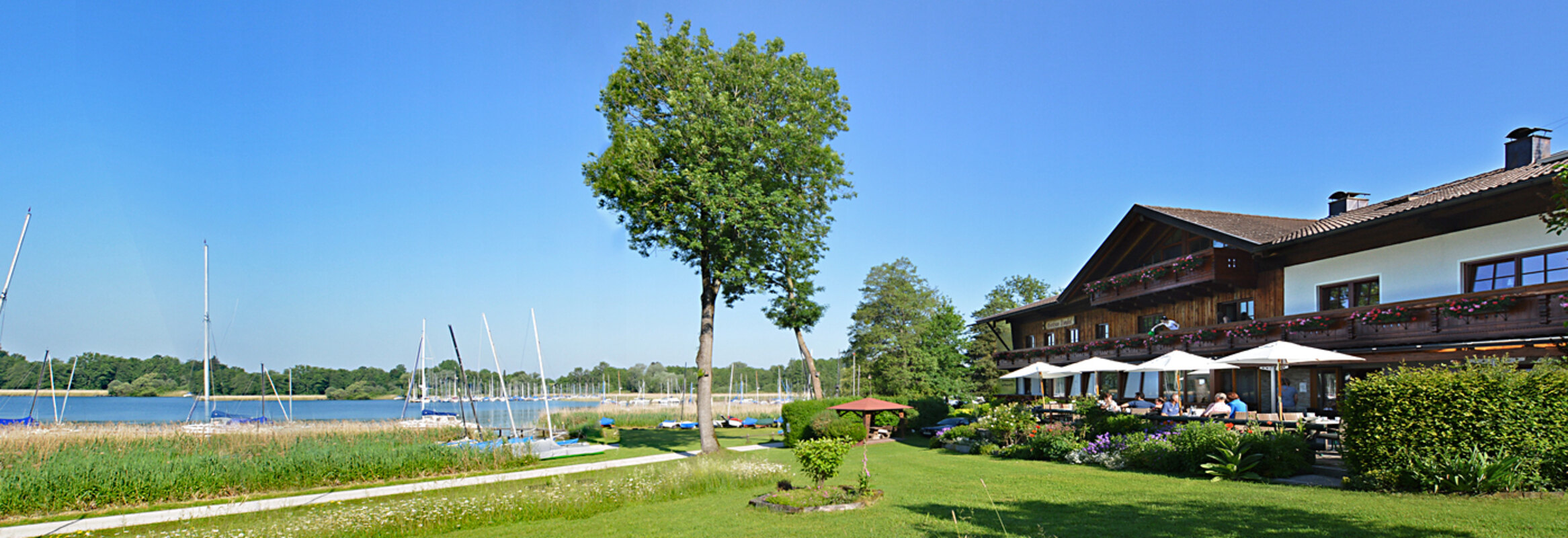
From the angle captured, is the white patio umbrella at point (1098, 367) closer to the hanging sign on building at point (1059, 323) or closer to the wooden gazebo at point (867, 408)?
the wooden gazebo at point (867, 408)

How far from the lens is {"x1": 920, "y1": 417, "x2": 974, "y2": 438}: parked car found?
29.5 metres

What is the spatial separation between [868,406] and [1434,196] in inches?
714

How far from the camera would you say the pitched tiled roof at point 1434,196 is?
18.1m

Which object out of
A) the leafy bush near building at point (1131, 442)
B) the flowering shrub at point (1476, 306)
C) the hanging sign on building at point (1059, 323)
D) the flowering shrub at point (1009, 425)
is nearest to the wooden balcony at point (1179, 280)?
the hanging sign on building at point (1059, 323)

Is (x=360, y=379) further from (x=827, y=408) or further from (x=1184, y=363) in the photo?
(x=1184, y=363)

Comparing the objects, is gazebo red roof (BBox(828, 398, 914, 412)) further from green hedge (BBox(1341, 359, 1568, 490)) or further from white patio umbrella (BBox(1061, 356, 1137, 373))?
green hedge (BBox(1341, 359, 1568, 490))

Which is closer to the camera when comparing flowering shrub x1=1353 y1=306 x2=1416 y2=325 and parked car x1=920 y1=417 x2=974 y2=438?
flowering shrub x1=1353 y1=306 x2=1416 y2=325

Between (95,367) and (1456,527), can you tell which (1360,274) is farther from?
(95,367)

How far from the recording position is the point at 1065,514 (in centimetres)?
1074

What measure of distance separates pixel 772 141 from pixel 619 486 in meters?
14.3

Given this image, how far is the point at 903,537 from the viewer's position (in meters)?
9.47


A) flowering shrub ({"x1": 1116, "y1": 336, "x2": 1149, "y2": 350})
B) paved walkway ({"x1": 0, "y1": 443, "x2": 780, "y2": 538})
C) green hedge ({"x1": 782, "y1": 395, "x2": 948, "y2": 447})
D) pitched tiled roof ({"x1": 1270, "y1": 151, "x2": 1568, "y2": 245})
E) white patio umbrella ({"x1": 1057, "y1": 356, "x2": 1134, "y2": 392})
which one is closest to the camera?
paved walkway ({"x1": 0, "y1": 443, "x2": 780, "y2": 538})

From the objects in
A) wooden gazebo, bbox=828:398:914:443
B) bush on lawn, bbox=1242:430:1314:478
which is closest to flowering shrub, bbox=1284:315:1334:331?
bush on lawn, bbox=1242:430:1314:478

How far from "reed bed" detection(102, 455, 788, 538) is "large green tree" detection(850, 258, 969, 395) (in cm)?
3528
